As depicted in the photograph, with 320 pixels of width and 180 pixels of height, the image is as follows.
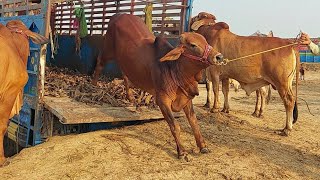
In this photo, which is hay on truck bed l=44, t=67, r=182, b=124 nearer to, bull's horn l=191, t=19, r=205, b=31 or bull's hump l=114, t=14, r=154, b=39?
bull's hump l=114, t=14, r=154, b=39

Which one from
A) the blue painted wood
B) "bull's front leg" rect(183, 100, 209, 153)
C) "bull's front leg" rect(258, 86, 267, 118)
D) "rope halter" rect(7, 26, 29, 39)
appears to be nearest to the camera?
"bull's front leg" rect(183, 100, 209, 153)

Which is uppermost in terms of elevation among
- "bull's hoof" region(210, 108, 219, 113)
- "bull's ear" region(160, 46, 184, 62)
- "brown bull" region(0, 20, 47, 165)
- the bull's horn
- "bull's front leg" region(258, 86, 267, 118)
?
the bull's horn

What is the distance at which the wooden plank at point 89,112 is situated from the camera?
18.7ft

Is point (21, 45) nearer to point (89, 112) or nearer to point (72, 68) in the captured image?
point (89, 112)

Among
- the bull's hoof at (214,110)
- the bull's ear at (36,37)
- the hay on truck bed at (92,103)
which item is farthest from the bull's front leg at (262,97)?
the bull's ear at (36,37)

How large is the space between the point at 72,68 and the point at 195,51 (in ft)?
20.0

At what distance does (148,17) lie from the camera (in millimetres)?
7938

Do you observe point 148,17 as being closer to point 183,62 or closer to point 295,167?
point 183,62

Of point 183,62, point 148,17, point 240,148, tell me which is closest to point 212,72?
point 148,17

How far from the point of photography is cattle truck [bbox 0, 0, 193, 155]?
6.14 meters

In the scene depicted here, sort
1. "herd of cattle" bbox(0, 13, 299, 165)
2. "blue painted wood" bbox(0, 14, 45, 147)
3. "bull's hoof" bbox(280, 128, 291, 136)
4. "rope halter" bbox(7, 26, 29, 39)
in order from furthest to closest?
"bull's hoof" bbox(280, 128, 291, 136)
"blue painted wood" bbox(0, 14, 45, 147)
"rope halter" bbox(7, 26, 29, 39)
"herd of cattle" bbox(0, 13, 299, 165)

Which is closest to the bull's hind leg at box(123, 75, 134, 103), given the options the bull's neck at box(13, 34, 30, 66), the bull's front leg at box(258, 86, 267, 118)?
the bull's neck at box(13, 34, 30, 66)

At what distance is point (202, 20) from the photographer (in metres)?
8.20

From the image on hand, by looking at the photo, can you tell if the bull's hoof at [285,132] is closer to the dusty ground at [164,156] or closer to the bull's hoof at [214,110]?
the dusty ground at [164,156]
